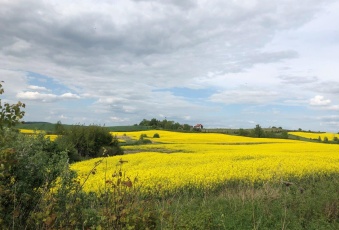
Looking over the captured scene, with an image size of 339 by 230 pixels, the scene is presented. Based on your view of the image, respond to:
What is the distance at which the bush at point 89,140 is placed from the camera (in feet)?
95.5

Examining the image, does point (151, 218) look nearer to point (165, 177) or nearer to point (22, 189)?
point (22, 189)

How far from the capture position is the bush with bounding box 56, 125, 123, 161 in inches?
1145

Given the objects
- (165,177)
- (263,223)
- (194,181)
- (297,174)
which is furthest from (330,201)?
(297,174)

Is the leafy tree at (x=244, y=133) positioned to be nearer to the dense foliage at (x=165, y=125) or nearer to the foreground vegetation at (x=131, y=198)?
the dense foliage at (x=165, y=125)

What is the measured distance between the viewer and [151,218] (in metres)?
4.03

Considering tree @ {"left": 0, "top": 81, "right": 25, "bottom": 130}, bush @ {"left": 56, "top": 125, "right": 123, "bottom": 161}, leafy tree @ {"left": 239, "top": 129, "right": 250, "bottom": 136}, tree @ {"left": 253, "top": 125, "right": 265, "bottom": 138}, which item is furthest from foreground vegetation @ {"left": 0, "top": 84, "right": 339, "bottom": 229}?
leafy tree @ {"left": 239, "top": 129, "right": 250, "bottom": 136}

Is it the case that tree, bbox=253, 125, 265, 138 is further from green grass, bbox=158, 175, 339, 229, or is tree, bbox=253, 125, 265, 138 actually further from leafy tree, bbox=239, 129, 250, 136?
green grass, bbox=158, 175, 339, 229

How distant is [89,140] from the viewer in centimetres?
2972

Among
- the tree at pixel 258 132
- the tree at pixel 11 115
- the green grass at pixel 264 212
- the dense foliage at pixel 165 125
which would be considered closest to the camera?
the tree at pixel 11 115

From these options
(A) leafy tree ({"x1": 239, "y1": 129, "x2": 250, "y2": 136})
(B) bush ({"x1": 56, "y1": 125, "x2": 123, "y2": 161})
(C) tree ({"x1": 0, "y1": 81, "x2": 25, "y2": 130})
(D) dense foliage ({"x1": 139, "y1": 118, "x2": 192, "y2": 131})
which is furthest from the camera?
(D) dense foliage ({"x1": 139, "y1": 118, "x2": 192, "y2": 131})

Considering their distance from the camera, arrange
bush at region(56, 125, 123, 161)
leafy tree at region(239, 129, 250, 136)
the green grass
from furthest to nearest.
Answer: leafy tree at region(239, 129, 250, 136) → bush at region(56, 125, 123, 161) → the green grass

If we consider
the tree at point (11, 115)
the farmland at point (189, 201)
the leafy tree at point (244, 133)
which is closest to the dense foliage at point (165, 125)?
the leafy tree at point (244, 133)

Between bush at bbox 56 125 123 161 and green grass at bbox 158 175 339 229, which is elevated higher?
bush at bbox 56 125 123 161

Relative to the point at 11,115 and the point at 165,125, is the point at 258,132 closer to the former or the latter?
the point at 165,125
